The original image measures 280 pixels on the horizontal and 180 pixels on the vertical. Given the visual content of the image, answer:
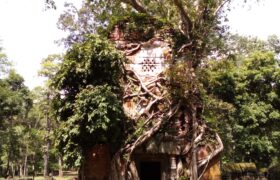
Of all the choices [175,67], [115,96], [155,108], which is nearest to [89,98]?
[115,96]

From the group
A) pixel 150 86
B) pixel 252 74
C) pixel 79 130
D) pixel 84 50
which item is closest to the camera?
pixel 79 130

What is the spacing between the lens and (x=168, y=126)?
10.2 m

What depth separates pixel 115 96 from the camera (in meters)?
9.48

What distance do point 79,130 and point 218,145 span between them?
13.2 feet

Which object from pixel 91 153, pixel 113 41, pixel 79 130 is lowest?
pixel 91 153

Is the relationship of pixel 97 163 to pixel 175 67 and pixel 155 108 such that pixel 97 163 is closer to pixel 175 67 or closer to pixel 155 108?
pixel 155 108

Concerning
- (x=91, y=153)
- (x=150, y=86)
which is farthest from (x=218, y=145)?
(x=91, y=153)

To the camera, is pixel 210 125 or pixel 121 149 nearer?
pixel 121 149

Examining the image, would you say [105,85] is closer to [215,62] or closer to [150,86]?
[150,86]

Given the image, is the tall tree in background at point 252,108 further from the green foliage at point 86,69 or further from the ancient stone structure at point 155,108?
the green foliage at point 86,69

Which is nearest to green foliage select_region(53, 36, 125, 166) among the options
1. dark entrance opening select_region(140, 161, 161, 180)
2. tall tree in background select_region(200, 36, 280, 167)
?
dark entrance opening select_region(140, 161, 161, 180)

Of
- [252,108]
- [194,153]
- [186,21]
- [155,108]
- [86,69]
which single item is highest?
[186,21]

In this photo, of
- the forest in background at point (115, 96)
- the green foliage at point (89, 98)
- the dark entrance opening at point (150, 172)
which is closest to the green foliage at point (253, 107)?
the forest in background at point (115, 96)

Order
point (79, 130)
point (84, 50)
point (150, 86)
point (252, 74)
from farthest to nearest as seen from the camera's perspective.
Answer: point (252, 74) < point (150, 86) < point (84, 50) < point (79, 130)
